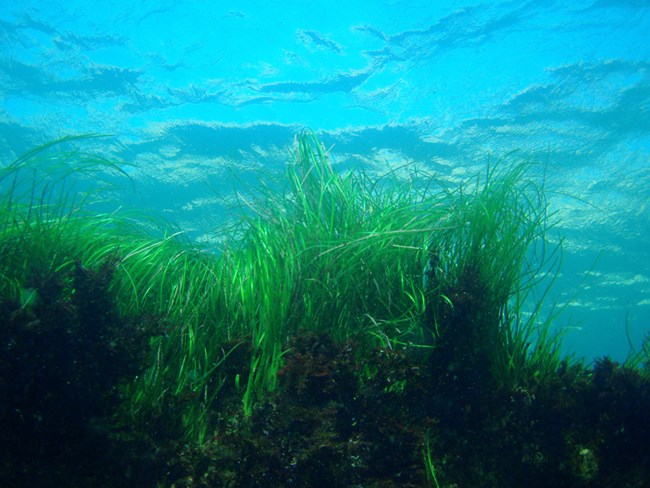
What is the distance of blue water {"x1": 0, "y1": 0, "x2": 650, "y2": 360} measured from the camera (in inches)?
511

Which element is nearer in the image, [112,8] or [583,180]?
[112,8]

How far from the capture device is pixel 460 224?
133 inches

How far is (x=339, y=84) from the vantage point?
14805mm

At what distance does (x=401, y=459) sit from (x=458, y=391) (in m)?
0.69

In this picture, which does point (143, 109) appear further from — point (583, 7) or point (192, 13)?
point (583, 7)

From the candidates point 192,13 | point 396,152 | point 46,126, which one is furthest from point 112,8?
point 396,152

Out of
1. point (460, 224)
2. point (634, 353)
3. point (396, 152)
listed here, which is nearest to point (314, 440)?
point (460, 224)

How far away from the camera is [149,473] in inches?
79.9

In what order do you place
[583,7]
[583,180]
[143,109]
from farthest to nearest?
[583,180]
[143,109]
[583,7]

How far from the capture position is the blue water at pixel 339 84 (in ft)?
42.5

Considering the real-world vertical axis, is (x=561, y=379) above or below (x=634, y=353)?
below

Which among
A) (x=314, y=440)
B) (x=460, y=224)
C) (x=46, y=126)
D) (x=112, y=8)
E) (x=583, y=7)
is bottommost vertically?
(x=314, y=440)

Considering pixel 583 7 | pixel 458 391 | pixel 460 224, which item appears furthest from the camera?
pixel 583 7

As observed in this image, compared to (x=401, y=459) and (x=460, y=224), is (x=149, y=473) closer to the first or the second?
(x=401, y=459)
